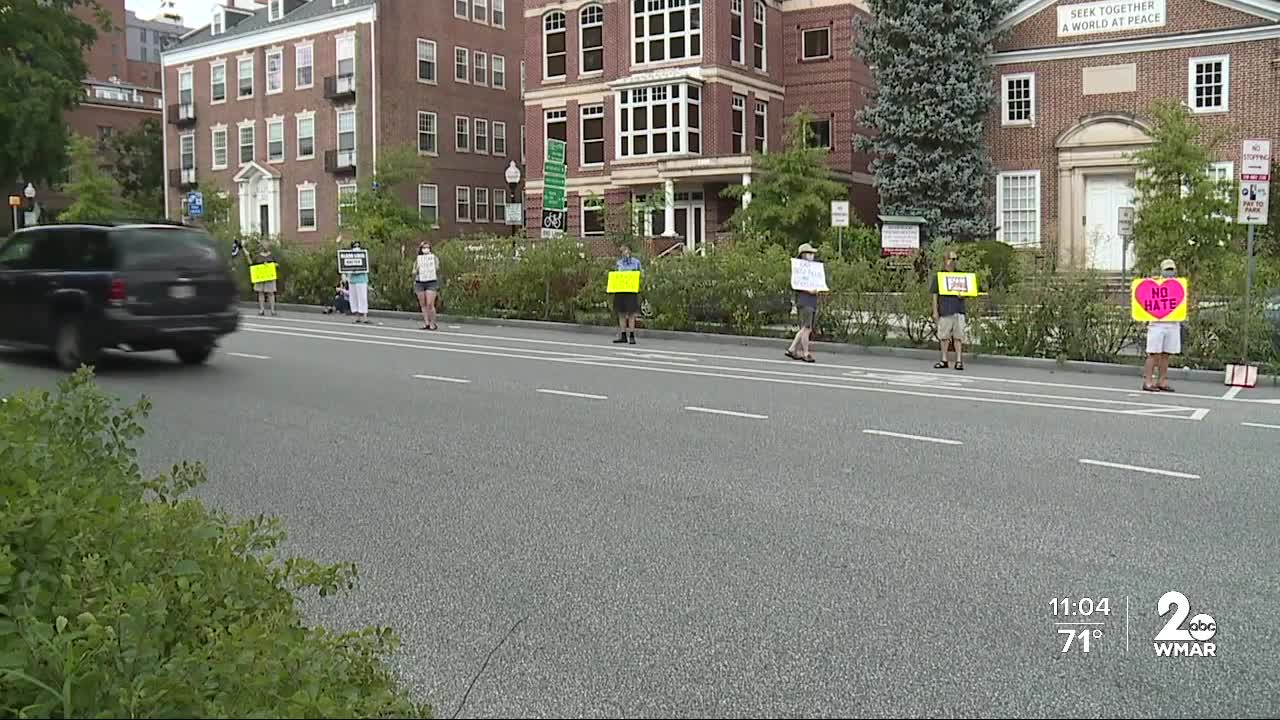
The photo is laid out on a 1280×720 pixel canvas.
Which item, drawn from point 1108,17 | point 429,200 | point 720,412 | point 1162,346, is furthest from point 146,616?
point 429,200

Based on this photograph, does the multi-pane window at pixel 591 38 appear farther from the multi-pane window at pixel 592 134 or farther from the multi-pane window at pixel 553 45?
the multi-pane window at pixel 592 134

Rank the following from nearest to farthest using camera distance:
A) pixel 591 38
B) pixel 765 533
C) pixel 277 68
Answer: pixel 765 533, pixel 591 38, pixel 277 68

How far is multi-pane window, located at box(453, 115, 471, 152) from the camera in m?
57.9

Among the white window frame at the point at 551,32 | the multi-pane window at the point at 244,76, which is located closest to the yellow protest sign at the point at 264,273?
the white window frame at the point at 551,32

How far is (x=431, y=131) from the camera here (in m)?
56.7

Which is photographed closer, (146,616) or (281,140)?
(146,616)

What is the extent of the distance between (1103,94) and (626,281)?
21601mm

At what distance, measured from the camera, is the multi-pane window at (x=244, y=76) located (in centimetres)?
6109

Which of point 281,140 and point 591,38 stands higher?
point 591,38

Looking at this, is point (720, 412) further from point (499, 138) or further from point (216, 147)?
point (216, 147)

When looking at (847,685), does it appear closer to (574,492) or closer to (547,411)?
(574,492)

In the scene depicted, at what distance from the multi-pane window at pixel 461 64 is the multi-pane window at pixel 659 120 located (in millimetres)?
14909

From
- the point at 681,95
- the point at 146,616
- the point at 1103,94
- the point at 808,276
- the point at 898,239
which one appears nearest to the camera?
the point at 146,616

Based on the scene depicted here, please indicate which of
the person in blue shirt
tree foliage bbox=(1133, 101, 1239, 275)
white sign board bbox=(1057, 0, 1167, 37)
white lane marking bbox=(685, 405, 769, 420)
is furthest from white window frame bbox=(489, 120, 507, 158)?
white lane marking bbox=(685, 405, 769, 420)
